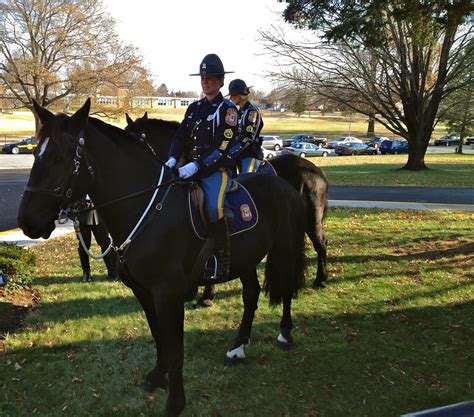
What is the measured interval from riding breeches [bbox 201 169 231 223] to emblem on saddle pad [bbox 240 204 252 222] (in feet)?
1.14

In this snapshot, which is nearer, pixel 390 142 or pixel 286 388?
pixel 286 388

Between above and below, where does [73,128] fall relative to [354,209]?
above

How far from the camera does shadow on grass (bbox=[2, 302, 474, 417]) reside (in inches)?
156

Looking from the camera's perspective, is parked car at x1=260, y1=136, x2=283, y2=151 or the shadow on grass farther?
parked car at x1=260, y1=136, x2=283, y2=151

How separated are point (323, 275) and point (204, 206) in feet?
12.8

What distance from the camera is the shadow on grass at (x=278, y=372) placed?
3967mm

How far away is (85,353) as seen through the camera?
492 cm

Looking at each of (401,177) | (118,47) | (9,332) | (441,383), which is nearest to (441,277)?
(441,383)

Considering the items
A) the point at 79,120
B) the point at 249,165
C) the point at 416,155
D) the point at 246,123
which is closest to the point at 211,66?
the point at 79,120

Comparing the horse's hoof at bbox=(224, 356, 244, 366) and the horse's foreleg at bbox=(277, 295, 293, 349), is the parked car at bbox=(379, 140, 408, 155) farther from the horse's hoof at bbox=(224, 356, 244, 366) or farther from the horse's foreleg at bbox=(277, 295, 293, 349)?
the horse's hoof at bbox=(224, 356, 244, 366)

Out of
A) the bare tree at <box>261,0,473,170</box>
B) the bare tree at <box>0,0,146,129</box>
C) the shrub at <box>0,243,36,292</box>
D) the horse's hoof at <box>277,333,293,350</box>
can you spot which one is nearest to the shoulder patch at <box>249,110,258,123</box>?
the horse's hoof at <box>277,333,293,350</box>

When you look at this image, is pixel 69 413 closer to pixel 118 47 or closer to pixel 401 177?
pixel 401 177

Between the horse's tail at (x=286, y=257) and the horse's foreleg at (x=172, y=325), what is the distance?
1657 millimetres

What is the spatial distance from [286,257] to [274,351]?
1.09 metres
